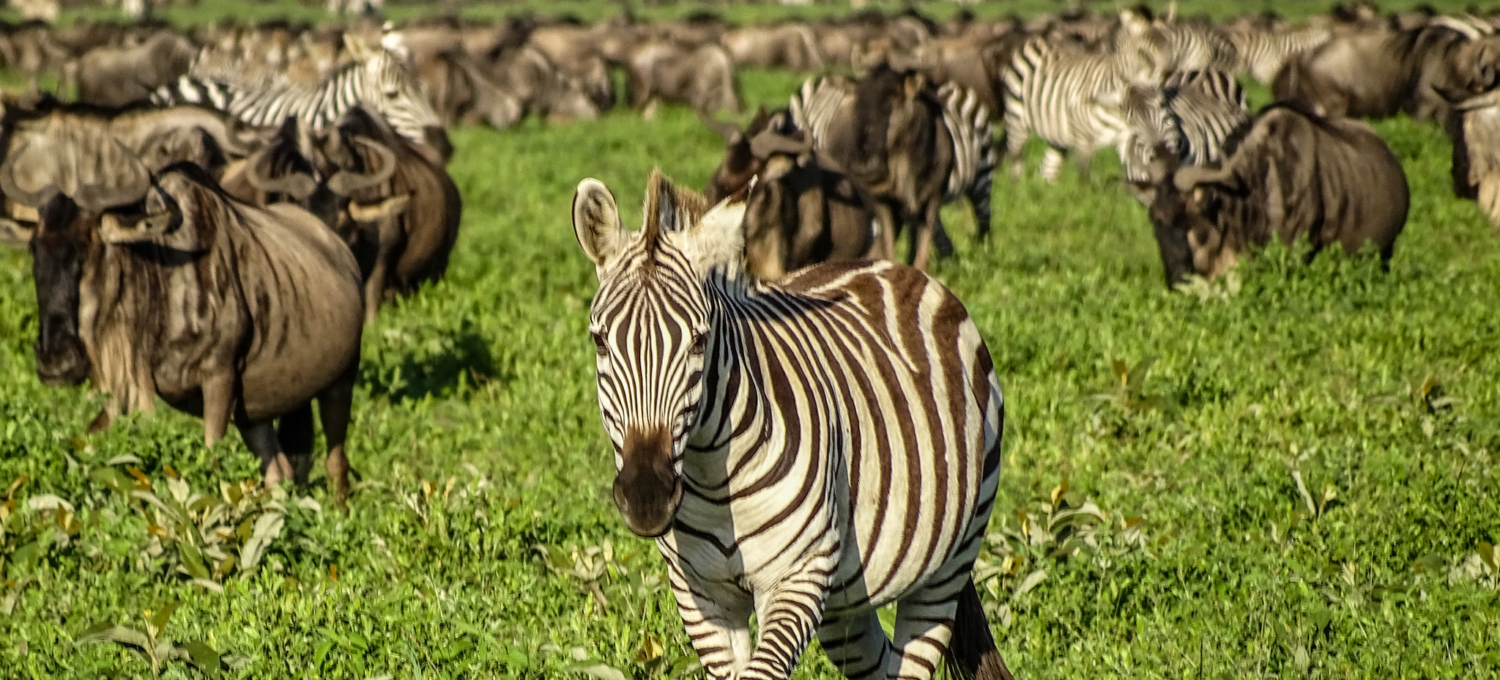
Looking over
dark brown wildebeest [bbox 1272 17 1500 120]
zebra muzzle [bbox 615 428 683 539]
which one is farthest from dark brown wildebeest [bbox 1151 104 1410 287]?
dark brown wildebeest [bbox 1272 17 1500 120]

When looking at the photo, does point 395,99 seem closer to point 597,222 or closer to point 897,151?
point 897,151

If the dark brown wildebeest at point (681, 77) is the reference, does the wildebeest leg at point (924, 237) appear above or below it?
above

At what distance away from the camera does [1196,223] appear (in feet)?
40.0

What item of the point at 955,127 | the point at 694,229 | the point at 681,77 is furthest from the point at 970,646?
the point at 681,77

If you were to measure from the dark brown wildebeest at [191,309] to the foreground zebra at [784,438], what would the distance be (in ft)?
12.8

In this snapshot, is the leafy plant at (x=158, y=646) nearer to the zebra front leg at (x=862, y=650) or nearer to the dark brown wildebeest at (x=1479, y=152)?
the zebra front leg at (x=862, y=650)

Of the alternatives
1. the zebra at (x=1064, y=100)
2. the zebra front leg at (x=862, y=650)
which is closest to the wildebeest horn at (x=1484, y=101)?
the zebra at (x=1064, y=100)

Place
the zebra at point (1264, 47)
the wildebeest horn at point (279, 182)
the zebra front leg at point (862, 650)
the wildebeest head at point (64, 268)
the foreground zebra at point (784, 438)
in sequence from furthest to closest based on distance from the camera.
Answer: the zebra at point (1264, 47) < the wildebeest horn at point (279, 182) < the wildebeest head at point (64, 268) < the zebra front leg at point (862, 650) < the foreground zebra at point (784, 438)

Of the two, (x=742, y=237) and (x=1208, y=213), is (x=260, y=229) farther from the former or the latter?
(x=1208, y=213)

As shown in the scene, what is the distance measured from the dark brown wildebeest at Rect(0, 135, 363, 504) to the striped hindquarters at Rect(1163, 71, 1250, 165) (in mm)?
8437

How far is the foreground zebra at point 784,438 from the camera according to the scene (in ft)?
12.2

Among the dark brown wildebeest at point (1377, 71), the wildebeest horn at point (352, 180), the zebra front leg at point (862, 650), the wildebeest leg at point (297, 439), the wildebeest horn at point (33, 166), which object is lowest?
the dark brown wildebeest at point (1377, 71)

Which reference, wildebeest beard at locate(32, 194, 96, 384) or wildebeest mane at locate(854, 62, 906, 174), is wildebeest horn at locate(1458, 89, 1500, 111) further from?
wildebeest beard at locate(32, 194, 96, 384)

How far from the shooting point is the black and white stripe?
17.8 m
